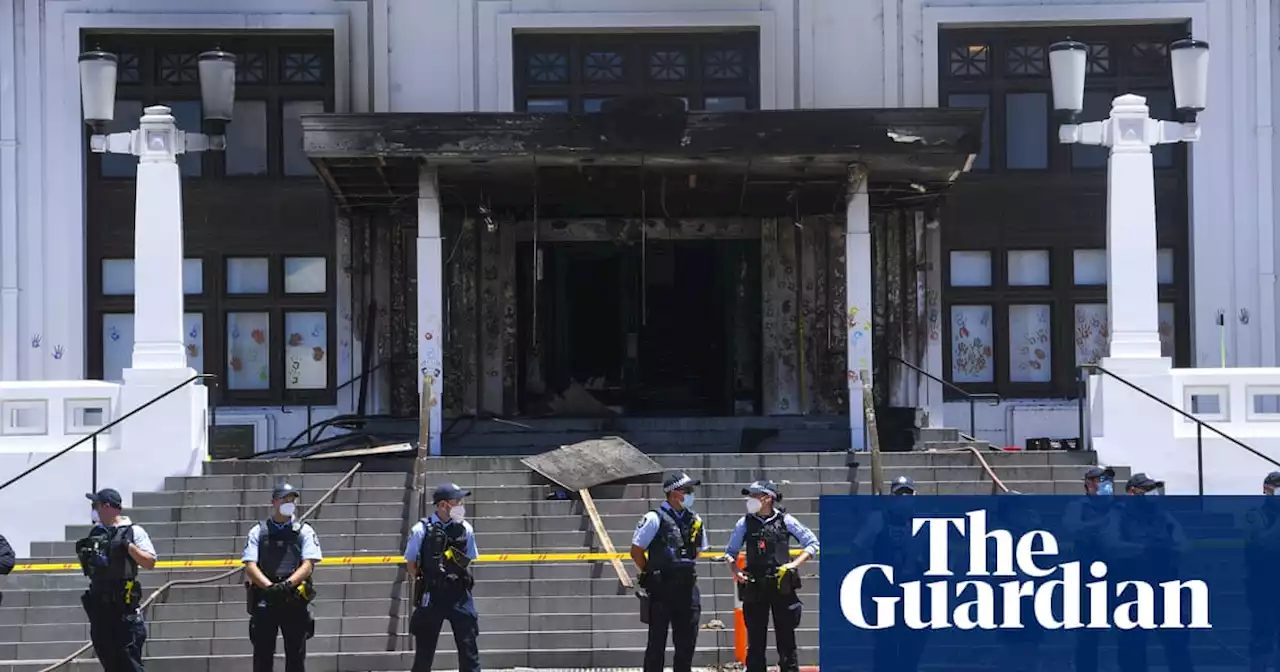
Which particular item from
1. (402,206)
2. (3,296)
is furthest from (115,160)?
(402,206)

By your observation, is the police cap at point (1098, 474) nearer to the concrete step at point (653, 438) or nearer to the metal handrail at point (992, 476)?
the metal handrail at point (992, 476)

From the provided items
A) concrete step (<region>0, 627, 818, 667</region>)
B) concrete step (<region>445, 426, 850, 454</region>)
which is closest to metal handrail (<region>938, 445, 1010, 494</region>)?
concrete step (<region>445, 426, 850, 454</region>)

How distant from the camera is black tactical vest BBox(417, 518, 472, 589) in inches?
475

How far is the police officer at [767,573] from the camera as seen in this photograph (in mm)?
12227

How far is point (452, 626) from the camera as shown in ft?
39.6

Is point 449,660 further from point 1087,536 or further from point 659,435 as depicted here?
point 659,435

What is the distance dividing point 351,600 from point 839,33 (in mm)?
11313

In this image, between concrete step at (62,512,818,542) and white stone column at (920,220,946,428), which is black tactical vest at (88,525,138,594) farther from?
white stone column at (920,220,946,428)

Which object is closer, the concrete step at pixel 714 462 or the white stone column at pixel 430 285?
the concrete step at pixel 714 462

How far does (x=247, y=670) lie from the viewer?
14.0m

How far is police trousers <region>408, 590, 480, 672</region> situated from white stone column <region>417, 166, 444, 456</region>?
6.24 metres

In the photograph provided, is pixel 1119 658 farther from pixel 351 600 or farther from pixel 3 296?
pixel 3 296

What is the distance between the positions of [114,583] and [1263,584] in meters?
7.97

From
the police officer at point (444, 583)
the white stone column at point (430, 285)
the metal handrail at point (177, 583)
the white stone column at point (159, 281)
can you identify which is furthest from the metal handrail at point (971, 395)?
the police officer at point (444, 583)
